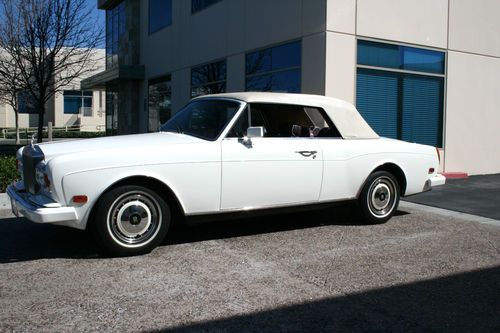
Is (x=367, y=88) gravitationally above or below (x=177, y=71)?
below

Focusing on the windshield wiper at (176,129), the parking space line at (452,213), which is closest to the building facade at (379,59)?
the parking space line at (452,213)

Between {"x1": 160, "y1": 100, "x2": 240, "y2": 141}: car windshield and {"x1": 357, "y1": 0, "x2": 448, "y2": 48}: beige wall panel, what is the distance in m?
5.22

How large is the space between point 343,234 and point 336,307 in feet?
7.92

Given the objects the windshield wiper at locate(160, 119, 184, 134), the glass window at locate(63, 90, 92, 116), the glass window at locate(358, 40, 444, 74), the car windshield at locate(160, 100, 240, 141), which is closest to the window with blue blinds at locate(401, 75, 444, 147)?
the glass window at locate(358, 40, 444, 74)

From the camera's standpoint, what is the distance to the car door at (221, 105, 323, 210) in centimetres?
549

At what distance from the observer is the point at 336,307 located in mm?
3859

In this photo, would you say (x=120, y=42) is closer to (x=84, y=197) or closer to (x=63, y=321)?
(x=84, y=197)

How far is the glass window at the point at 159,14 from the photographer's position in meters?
17.5

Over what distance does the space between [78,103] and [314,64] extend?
4244 centimetres

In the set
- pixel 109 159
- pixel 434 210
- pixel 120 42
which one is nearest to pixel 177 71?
pixel 120 42

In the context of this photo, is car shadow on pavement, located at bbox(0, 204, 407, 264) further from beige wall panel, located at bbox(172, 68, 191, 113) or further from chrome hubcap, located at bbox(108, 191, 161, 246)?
beige wall panel, located at bbox(172, 68, 191, 113)

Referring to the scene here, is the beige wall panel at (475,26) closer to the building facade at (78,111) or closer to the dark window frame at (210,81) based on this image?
the dark window frame at (210,81)

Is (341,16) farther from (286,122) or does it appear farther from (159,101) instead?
(159,101)

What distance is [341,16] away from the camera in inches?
392
